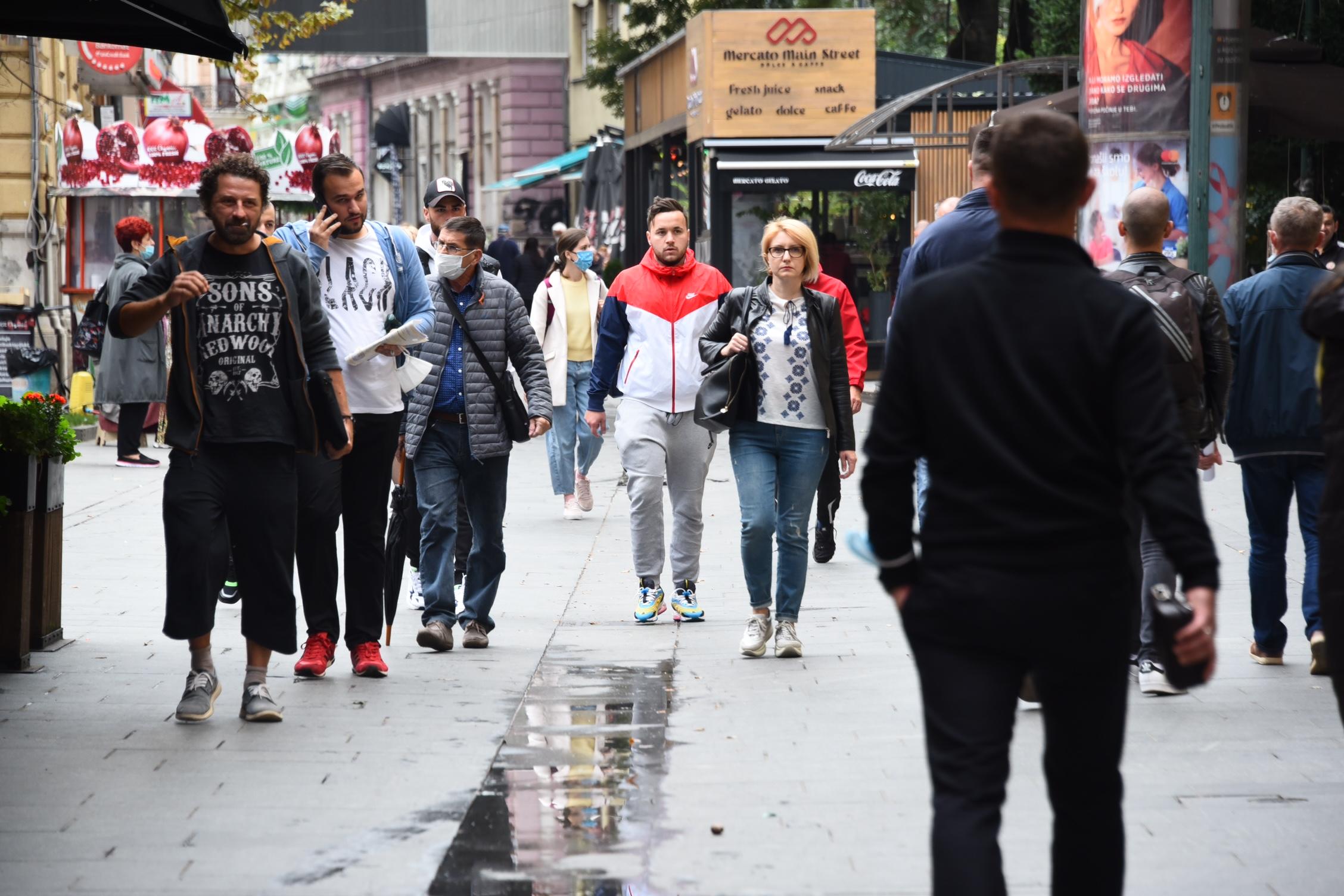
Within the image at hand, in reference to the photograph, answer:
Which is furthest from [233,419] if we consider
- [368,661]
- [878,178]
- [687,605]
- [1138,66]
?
[878,178]

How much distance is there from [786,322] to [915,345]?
14.7 ft

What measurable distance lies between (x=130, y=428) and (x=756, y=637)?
9.75 m

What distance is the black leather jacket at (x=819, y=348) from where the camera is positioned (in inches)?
313

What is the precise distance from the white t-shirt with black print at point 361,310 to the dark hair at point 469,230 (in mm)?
603

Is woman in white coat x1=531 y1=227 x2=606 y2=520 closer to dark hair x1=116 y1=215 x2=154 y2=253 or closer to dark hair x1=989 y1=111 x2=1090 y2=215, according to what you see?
dark hair x1=116 y1=215 x2=154 y2=253

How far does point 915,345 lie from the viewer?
3525 millimetres

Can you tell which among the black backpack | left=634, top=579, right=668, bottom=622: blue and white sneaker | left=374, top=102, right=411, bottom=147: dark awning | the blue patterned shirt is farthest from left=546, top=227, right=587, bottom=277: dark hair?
left=374, top=102, right=411, bottom=147: dark awning

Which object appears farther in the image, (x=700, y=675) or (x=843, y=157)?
(x=843, y=157)

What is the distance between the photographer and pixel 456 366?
8094mm

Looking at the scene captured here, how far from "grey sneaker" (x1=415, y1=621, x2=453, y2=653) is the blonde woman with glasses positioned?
1.27 metres

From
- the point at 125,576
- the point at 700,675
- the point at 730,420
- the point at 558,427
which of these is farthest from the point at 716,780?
the point at 558,427

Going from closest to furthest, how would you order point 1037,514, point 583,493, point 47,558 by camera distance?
point 1037,514
point 47,558
point 583,493

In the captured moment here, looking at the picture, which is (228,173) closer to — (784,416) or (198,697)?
(198,697)

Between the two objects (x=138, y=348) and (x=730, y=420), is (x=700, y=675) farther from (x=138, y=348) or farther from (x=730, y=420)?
(x=138, y=348)
